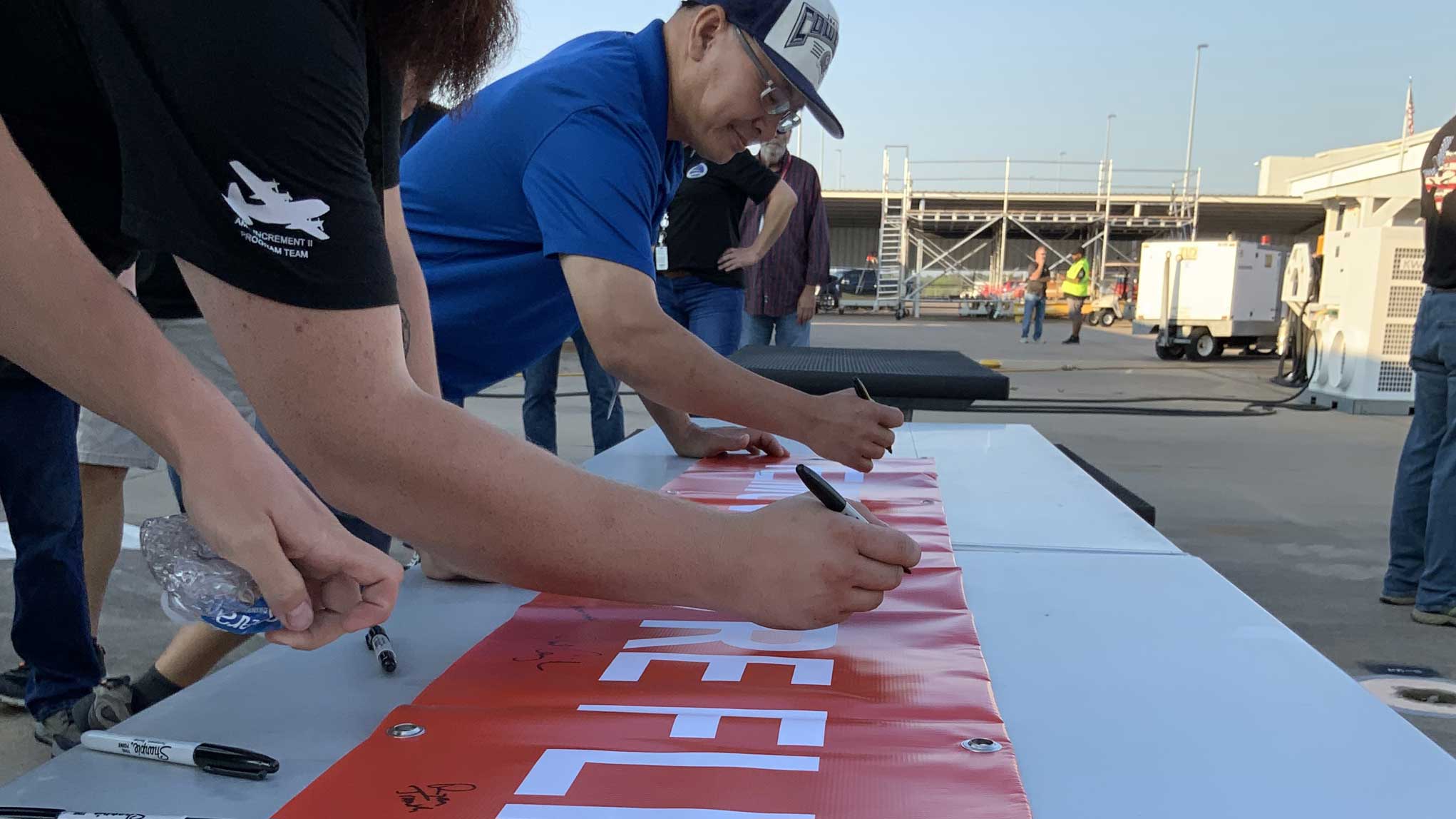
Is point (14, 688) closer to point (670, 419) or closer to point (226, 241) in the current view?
point (670, 419)

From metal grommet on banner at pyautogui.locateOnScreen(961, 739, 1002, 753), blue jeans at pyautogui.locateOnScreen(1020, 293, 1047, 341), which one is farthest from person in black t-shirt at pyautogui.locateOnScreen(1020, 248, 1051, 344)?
metal grommet on banner at pyautogui.locateOnScreen(961, 739, 1002, 753)

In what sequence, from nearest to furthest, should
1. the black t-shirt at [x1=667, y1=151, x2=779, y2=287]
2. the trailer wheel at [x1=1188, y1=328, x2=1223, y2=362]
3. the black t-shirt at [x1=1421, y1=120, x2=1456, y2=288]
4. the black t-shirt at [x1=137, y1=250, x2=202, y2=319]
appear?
1. the black t-shirt at [x1=137, y1=250, x2=202, y2=319]
2. the black t-shirt at [x1=1421, y1=120, x2=1456, y2=288]
3. the black t-shirt at [x1=667, y1=151, x2=779, y2=287]
4. the trailer wheel at [x1=1188, y1=328, x2=1223, y2=362]

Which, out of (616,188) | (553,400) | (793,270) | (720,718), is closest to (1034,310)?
(793,270)

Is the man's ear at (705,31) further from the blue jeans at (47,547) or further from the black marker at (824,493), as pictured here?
the blue jeans at (47,547)

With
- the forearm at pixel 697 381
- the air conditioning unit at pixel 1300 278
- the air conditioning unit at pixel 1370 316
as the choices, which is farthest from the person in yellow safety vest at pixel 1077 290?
the forearm at pixel 697 381

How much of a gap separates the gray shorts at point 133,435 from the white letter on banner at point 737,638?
1148 mm

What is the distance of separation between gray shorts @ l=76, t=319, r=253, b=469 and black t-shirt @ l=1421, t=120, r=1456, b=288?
10.7ft

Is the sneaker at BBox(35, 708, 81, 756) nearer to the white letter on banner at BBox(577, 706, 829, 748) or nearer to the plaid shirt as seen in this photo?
the white letter on banner at BBox(577, 706, 829, 748)

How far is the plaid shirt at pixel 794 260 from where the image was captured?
4.72m

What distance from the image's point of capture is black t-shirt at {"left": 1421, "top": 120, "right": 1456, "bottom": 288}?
293cm

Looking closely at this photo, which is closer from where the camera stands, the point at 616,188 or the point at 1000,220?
the point at 616,188

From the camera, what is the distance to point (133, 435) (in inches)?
75.9

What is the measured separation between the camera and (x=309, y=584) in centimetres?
60
